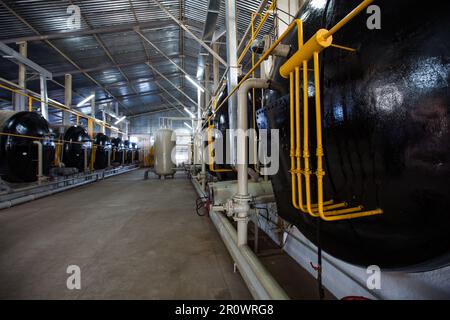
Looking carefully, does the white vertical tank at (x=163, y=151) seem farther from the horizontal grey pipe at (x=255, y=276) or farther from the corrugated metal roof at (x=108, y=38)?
the horizontal grey pipe at (x=255, y=276)

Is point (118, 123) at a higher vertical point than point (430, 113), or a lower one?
higher

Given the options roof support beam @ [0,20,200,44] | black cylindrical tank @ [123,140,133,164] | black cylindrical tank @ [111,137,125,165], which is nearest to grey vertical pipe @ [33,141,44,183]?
roof support beam @ [0,20,200,44]

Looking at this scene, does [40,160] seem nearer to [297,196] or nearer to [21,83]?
[21,83]

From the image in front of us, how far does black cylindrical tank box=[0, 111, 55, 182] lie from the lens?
4630 millimetres

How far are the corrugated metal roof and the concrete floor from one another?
604 centimetres

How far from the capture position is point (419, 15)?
73cm

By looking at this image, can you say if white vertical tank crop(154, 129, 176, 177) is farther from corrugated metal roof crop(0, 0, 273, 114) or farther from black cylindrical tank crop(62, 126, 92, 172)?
corrugated metal roof crop(0, 0, 273, 114)

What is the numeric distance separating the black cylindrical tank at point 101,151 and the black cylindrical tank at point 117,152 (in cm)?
176

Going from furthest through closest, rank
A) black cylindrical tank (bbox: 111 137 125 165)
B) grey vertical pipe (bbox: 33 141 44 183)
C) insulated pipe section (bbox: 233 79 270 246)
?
black cylindrical tank (bbox: 111 137 125 165) < grey vertical pipe (bbox: 33 141 44 183) < insulated pipe section (bbox: 233 79 270 246)

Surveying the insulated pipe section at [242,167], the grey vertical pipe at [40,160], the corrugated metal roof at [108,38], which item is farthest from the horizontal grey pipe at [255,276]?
the corrugated metal roof at [108,38]

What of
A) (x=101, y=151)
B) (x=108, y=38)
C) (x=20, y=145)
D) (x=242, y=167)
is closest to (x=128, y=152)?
(x=101, y=151)

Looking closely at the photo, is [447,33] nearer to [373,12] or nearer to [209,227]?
[373,12]
